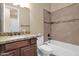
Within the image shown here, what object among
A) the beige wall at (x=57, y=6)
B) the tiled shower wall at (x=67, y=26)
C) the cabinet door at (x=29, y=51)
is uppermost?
the beige wall at (x=57, y=6)

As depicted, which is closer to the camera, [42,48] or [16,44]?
[16,44]

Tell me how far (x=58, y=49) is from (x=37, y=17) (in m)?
0.52

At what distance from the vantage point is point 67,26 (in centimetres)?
157

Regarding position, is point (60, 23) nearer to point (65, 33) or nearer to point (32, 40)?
point (65, 33)

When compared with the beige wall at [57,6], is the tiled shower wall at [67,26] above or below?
below

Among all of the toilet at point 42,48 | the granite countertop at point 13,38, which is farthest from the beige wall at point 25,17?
the toilet at point 42,48

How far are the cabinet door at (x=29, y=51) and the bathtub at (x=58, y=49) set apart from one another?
0.28 feet

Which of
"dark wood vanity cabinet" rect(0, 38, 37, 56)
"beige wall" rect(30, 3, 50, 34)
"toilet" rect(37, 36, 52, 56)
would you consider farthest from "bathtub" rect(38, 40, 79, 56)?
"beige wall" rect(30, 3, 50, 34)

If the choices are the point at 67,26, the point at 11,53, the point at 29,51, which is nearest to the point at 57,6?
the point at 67,26

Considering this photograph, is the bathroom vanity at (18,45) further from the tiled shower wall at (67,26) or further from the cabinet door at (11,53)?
the tiled shower wall at (67,26)

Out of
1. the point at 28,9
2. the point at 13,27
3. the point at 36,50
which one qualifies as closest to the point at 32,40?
the point at 36,50

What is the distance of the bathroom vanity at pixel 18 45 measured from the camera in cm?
130

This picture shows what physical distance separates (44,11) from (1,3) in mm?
576

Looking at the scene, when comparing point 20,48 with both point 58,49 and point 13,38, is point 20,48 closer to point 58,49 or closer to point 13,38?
point 13,38
